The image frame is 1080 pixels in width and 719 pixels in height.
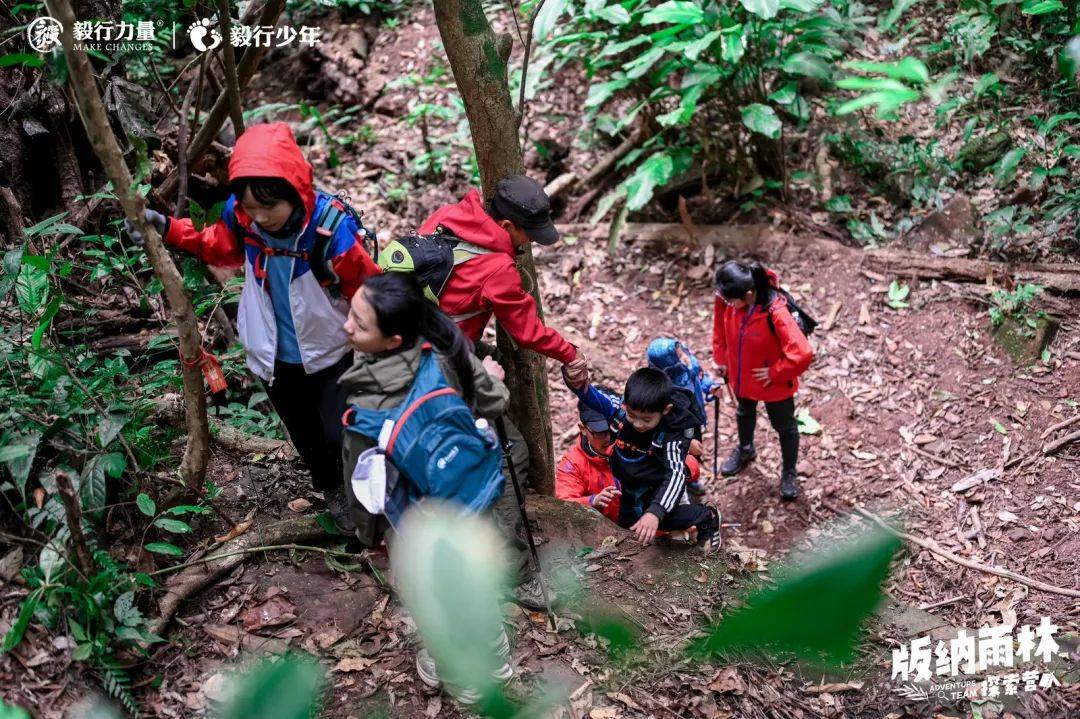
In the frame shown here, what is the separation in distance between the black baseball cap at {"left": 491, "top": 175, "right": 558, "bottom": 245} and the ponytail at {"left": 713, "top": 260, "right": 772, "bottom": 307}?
1374 millimetres

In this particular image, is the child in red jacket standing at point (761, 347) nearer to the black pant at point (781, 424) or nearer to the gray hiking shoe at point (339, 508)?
the black pant at point (781, 424)

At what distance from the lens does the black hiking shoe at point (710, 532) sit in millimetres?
3988

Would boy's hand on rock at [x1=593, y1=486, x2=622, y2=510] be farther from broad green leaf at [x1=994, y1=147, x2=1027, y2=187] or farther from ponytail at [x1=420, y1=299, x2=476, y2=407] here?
broad green leaf at [x1=994, y1=147, x2=1027, y2=187]

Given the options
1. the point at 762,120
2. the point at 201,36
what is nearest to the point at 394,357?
the point at 201,36

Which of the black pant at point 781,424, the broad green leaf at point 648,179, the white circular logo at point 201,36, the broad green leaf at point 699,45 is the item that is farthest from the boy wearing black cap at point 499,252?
the broad green leaf at point 648,179

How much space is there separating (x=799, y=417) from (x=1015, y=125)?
3.26m

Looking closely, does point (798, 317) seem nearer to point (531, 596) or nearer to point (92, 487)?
point (531, 596)

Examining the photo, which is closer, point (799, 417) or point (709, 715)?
point (709, 715)

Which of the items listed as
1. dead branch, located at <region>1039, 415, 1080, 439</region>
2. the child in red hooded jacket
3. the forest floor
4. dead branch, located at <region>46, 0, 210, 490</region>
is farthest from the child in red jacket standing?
dead branch, located at <region>46, 0, 210, 490</region>

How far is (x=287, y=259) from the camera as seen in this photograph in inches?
114

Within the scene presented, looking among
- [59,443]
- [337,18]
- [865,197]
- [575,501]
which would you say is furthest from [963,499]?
[337,18]

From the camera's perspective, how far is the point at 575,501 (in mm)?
4070

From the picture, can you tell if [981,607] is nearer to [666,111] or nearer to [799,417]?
[799,417]

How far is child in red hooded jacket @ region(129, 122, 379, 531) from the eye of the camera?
2.70 metres
